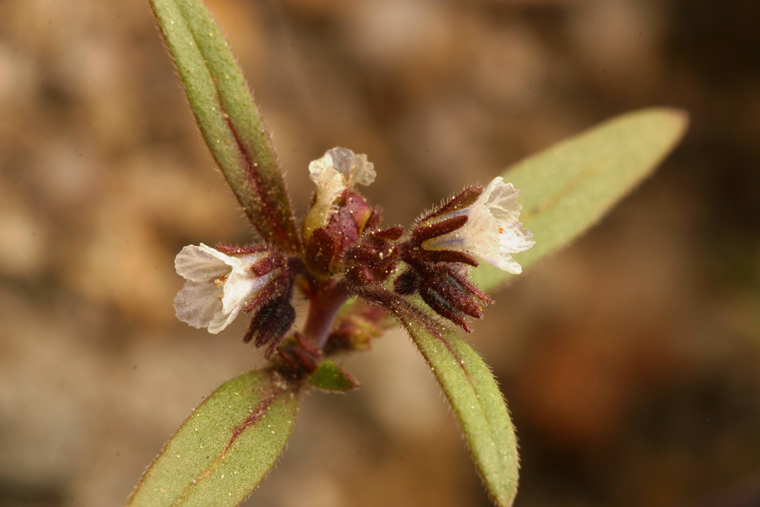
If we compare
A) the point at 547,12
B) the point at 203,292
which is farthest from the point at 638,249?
the point at 203,292

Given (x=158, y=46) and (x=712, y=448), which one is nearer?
(x=158, y=46)

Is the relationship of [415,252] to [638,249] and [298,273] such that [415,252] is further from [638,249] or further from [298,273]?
[638,249]

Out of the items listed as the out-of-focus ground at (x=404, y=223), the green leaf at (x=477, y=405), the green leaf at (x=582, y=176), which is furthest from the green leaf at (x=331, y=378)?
the out-of-focus ground at (x=404, y=223)

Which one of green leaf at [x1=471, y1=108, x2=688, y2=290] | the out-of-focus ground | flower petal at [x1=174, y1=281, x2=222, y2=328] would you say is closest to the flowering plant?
flower petal at [x1=174, y1=281, x2=222, y2=328]

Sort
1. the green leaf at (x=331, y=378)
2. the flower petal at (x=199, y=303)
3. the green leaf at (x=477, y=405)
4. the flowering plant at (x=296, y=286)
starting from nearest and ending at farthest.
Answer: the green leaf at (x=477, y=405) < the flowering plant at (x=296, y=286) < the flower petal at (x=199, y=303) < the green leaf at (x=331, y=378)

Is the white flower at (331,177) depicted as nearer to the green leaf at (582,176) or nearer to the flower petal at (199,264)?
the flower petal at (199,264)

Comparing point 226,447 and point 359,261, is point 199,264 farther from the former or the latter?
point 226,447

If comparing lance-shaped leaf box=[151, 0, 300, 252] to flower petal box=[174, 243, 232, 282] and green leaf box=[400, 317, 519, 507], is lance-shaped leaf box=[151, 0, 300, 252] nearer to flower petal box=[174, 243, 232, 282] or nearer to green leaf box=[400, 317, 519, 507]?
flower petal box=[174, 243, 232, 282]

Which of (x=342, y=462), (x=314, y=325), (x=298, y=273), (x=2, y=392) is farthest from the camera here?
(x=342, y=462)
